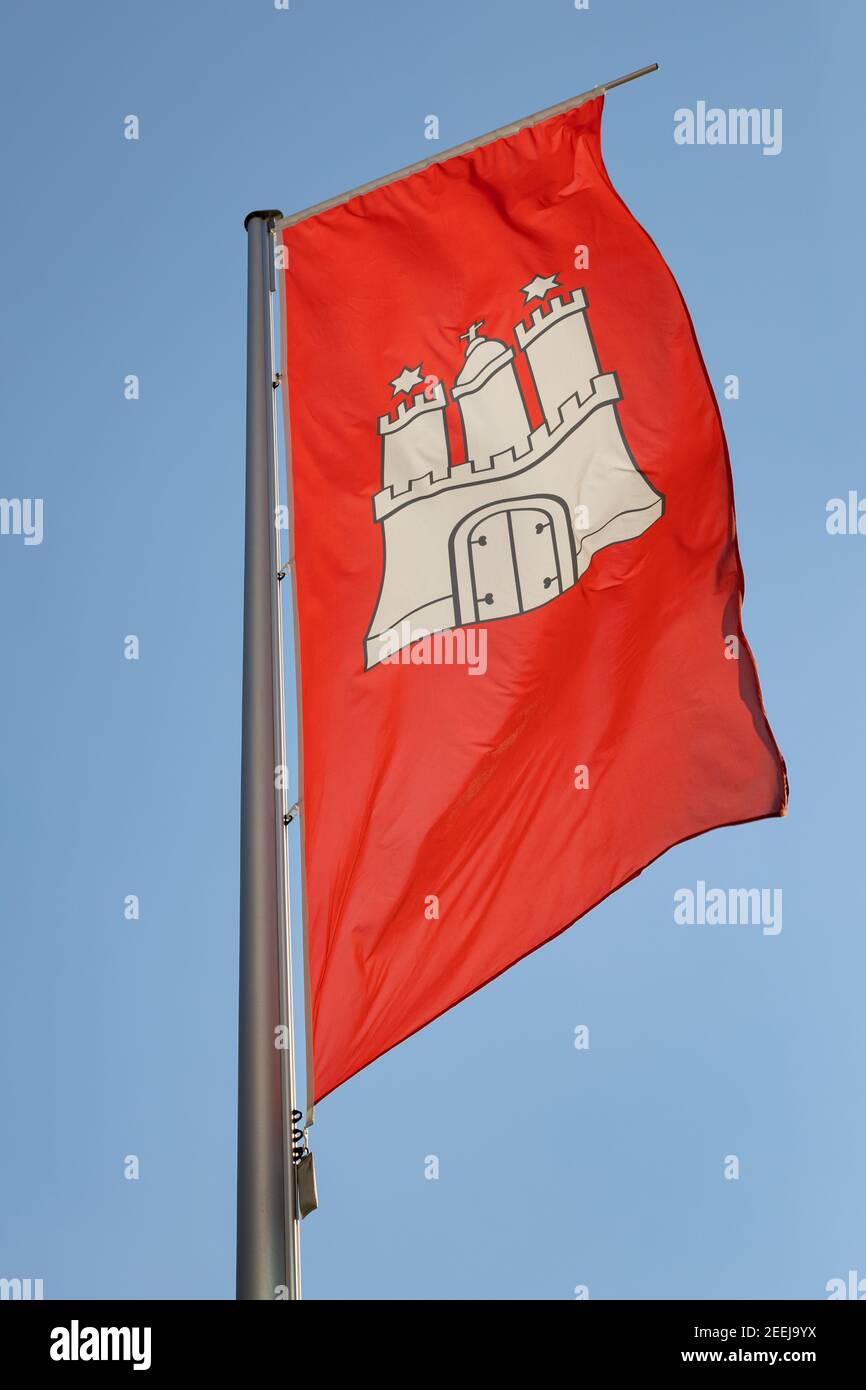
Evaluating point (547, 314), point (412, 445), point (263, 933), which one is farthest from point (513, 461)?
point (263, 933)

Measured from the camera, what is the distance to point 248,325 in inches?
329

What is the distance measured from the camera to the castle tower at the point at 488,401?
8008 millimetres

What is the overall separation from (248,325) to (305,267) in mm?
461

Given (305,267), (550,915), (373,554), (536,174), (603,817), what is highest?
(536,174)

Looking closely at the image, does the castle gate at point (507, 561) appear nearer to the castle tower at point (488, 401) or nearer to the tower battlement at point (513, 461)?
the tower battlement at point (513, 461)

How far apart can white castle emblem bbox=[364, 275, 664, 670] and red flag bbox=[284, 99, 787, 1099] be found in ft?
0.04

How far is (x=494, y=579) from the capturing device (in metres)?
7.65

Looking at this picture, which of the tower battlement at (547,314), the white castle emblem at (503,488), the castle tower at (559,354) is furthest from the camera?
the tower battlement at (547,314)

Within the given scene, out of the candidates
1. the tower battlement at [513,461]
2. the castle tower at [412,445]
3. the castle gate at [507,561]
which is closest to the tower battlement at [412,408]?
the castle tower at [412,445]

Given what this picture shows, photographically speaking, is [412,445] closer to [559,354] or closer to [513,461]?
[513,461]

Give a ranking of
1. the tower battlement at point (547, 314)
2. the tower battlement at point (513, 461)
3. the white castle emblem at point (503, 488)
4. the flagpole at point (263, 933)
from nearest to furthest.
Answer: the flagpole at point (263, 933) < the white castle emblem at point (503, 488) < the tower battlement at point (513, 461) < the tower battlement at point (547, 314)

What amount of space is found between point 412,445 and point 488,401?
52 cm
